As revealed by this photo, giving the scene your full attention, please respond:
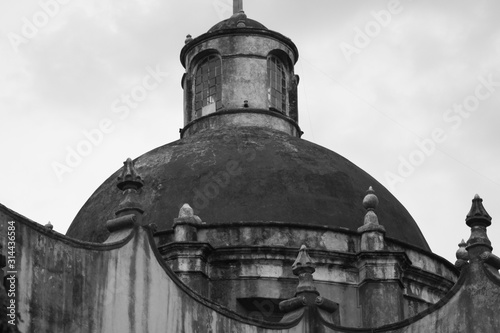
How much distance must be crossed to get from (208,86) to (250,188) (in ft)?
20.6

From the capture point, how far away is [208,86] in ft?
127

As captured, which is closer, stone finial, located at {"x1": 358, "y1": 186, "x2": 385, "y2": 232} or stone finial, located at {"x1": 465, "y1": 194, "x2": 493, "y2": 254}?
stone finial, located at {"x1": 465, "y1": 194, "x2": 493, "y2": 254}

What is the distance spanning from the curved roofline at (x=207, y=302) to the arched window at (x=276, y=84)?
10.9 m

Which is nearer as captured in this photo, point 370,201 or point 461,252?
point 370,201

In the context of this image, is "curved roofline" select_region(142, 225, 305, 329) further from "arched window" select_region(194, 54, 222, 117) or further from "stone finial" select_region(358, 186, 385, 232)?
"arched window" select_region(194, 54, 222, 117)

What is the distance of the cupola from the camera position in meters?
37.6

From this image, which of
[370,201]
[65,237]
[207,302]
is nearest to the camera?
[65,237]

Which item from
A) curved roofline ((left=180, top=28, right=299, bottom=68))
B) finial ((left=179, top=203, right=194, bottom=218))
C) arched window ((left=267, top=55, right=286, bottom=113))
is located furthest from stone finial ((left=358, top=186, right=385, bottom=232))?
curved roofline ((left=180, top=28, right=299, bottom=68))

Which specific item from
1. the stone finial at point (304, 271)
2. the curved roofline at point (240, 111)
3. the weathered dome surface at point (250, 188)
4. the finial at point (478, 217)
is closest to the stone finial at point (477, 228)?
the finial at point (478, 217)

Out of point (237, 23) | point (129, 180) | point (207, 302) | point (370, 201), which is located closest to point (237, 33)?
point (237, 23)

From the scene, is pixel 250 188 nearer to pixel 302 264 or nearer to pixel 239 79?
pixel 302 264

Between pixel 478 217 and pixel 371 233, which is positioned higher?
pixel 371 233

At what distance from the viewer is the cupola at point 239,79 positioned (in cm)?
3759

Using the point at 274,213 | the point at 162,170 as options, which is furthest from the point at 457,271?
the point at 162,170
